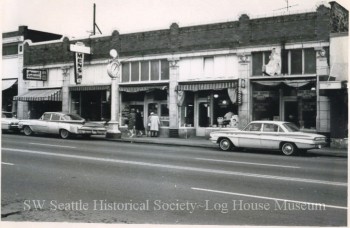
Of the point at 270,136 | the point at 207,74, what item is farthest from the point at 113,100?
the point at 270,136

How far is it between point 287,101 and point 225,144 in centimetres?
492

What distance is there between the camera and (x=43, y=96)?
87.7 feet

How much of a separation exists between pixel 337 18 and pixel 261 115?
224 inches

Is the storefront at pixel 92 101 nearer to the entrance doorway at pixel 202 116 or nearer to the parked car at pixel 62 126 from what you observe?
the parked car at pixel 62 126

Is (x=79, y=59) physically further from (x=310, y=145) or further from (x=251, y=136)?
(x=310, y=145)

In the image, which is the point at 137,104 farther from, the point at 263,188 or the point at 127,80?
the point at 263,188

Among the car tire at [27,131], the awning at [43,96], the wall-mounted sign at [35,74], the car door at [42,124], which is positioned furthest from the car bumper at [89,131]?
the wall-mounted sign at [35,74]

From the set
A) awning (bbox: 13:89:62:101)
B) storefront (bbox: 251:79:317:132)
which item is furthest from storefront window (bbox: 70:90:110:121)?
storefront (bbox: 251:79:317:132)

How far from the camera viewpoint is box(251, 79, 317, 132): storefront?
18.8 meters

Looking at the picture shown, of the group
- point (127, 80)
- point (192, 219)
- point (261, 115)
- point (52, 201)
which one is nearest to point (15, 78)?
point (127, 80)

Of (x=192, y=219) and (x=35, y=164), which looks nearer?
(x=192, y=219)

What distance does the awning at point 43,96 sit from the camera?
1049 inches

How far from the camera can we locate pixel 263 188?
26.9 ft

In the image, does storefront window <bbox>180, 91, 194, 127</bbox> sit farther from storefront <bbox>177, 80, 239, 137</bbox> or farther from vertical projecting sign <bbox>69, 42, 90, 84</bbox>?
vertical projecting sign <bbox>69, 42, 90, 84</bbox>
